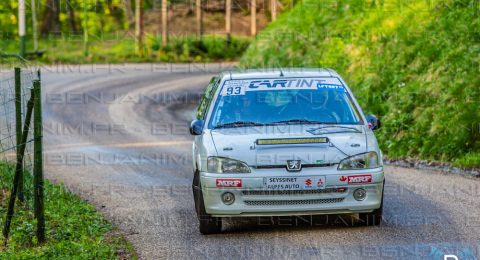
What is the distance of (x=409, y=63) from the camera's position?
751 inches

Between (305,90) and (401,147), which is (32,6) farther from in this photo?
(305,90)

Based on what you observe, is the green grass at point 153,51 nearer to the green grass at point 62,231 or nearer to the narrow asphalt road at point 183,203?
the narrow asphalt road at point 183,203

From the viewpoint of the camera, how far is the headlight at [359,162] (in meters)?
9.24

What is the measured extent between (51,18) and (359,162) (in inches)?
2094

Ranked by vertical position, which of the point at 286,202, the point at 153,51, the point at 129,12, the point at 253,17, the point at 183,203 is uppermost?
the point at 286,202

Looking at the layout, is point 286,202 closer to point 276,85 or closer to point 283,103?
point 283,103

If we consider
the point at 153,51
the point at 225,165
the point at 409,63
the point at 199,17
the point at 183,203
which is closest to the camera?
the point at 225,165

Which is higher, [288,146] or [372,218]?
[288,146]

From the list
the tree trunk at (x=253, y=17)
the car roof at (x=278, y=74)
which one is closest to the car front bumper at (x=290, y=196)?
the car roof at (x=278, y=74)

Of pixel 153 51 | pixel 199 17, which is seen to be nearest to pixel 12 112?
pixel 153 51

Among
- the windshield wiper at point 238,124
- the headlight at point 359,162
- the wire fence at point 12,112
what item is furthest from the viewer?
the wire fence at point 12,112

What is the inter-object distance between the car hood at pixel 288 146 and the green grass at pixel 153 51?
3396cm

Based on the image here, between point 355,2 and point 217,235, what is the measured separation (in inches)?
638

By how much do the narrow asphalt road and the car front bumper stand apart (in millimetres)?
286
